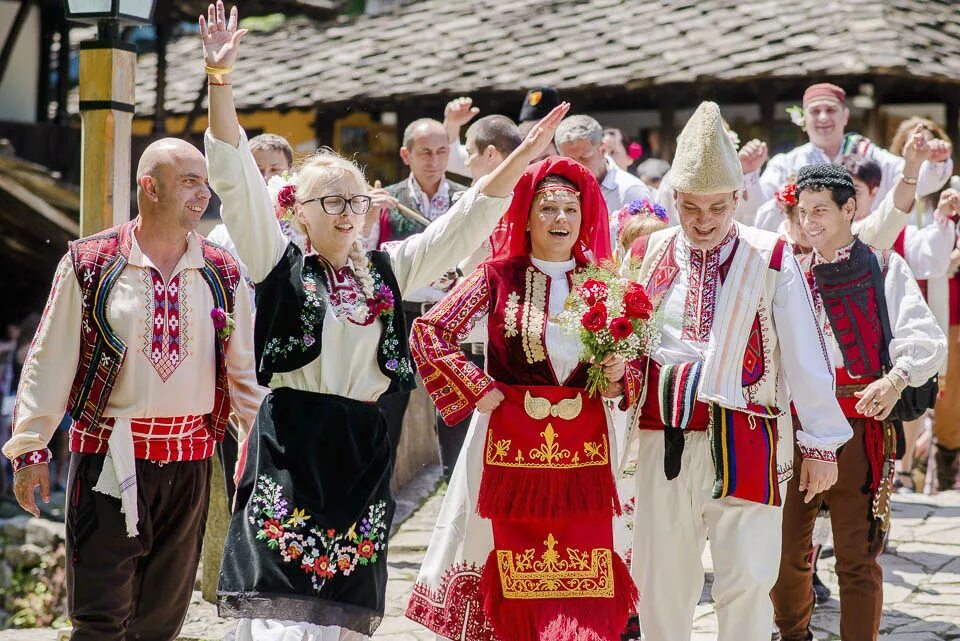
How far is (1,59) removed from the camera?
16344 millimetres

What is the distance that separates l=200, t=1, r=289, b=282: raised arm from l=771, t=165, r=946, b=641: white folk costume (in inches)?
89.1

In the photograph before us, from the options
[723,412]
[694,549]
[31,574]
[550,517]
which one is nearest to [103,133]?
[550,517]

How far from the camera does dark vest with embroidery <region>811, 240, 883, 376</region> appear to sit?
546 cm

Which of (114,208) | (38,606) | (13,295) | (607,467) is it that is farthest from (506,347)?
(13,295)

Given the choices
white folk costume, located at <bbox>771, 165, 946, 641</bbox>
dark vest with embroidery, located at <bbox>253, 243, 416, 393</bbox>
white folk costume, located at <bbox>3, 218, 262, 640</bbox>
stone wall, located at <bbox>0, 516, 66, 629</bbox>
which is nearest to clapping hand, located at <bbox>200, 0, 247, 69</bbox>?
dark vest with embroidery, located at <bbox>253, 243, 416, 393</bbox>

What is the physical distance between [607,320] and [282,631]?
5.03 feet

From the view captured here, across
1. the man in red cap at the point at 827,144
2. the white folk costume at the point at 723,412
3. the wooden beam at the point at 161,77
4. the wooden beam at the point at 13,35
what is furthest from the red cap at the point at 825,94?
the wooden beam at the point at 13,35

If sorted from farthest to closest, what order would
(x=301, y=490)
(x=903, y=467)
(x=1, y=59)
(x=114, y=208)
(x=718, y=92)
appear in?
1. (x=1, y=59)
2. (x=718, y=92)
3. (x=903, y=467)
4. (x=114, y=208)
5. (x=301, y=490)

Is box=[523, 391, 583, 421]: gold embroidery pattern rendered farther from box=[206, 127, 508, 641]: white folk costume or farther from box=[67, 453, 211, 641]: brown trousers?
box=[67, 453, 211, 641]: brown trousers

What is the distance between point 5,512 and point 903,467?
792 centimetres

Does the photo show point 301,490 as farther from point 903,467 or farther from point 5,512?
point 5,512

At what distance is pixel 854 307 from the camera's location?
18.0ft

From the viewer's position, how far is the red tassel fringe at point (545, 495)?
480cm

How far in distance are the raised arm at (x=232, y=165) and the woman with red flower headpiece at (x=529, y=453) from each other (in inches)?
31.4
